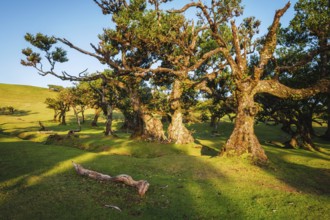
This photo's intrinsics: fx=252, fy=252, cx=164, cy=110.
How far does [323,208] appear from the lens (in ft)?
36.5

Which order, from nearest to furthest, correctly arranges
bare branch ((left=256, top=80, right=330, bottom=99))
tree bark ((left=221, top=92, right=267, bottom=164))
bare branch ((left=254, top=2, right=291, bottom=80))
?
1. bare branch ((left=254, top=2, right=291, bottom=80))
2. tree bark ((left=221, top=92, right=267, bottom=164))
3. bare branch ((left=256, top=80, right=330, bottom=99))

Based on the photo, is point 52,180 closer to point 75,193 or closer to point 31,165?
point 75,193

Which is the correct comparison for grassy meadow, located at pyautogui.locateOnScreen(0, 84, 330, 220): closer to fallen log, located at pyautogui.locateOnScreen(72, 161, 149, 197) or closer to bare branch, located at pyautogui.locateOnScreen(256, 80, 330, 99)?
fallen log, located at pyautogui.locateOnScreen(72, 161, 149, 197)

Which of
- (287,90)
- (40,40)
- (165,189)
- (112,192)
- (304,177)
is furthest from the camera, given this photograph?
(40,40)

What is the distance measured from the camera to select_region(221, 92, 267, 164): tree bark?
1978 centimetres

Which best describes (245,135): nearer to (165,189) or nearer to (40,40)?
(165,189)

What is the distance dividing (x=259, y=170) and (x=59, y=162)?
14.7 metres

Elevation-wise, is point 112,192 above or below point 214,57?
below

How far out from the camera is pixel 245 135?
64.9 feet

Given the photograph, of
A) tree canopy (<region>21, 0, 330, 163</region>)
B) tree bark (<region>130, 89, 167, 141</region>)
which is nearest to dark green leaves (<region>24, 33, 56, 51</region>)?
tree canopy (<region>21, 0, 330, 163</region>)

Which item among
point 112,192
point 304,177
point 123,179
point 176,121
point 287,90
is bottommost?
point 112,192

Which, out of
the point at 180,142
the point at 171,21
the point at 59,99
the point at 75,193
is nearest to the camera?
→ the point at 75,193

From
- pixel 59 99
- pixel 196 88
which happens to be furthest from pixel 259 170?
pixel 59 99

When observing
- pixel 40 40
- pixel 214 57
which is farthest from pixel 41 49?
pixel 214 57
